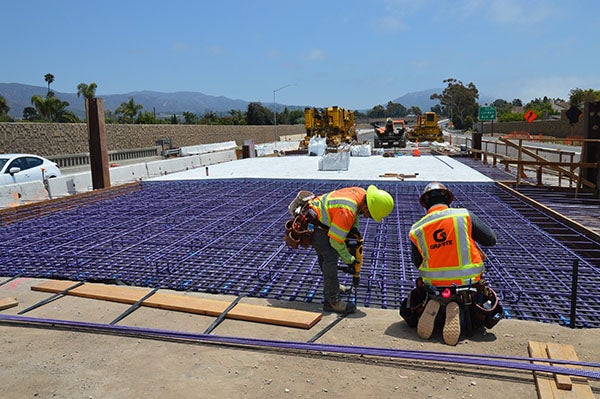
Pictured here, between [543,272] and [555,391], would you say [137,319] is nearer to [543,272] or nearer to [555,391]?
[555,391]

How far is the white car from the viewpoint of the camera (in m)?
11.3

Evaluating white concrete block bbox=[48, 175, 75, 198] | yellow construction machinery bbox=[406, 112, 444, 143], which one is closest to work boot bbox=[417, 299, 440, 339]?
white concrete block bbox=[48, 175, 75, 198]

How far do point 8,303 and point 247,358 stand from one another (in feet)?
8.08

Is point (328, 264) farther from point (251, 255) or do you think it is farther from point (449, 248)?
point (251, 255)

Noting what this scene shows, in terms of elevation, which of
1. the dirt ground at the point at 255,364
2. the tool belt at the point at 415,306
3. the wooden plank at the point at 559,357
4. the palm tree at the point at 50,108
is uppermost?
the palm tree at the point at 50,108

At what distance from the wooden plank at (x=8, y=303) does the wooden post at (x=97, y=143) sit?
7.49 meters

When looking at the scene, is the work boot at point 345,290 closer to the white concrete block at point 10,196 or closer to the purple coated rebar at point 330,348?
the purple coated rebar at point 330,348

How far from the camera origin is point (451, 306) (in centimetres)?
346

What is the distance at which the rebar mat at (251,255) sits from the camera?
477 centimetres

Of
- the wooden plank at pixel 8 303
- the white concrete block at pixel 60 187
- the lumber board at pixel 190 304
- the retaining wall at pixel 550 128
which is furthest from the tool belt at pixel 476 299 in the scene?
the retaining wall at pixel 550 128

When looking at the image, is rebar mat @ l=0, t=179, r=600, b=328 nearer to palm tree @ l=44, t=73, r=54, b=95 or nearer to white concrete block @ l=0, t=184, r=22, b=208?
white concrete block @ l=0, t=184, r=22, b=208

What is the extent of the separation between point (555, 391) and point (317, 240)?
2.03m

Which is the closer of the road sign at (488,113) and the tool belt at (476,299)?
the tool belt at (476,299)

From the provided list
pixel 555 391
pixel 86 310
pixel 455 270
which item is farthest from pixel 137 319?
pixel 555 391
